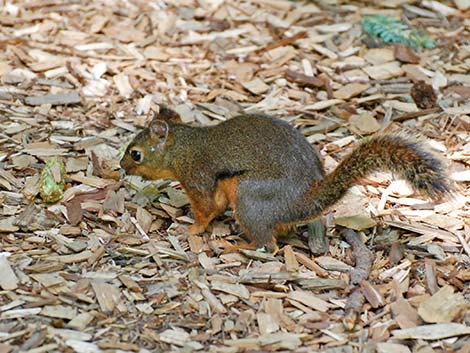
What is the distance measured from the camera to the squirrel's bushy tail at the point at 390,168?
17.0 feet

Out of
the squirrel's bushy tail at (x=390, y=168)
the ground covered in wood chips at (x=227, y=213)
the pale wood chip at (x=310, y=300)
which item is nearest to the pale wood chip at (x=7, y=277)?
the ground covered in wood chips at (x=227, y=213)

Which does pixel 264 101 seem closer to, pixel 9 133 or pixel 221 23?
pixel 221 23

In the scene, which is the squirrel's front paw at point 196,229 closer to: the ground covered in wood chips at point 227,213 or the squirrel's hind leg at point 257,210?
the ground covered in wood chips at point 227,213


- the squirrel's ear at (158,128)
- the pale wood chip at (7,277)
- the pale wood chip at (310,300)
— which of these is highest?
the squirrel's ear at (158,128)

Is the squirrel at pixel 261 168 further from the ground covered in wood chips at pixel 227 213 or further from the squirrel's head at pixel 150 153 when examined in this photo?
the ground covered in wood chips at pixel 227 213

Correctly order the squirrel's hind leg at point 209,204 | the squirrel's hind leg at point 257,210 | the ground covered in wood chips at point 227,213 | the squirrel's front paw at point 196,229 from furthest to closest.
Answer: the squirrel's front paw at point 196,229 < the squirrel's hind leg at point 209,204 < the squirrel's hind leg at point 257,210 < the ground covered in wood chips at point 227,213

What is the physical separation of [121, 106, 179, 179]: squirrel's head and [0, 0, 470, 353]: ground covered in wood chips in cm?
24

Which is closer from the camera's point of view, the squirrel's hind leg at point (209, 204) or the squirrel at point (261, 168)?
the squirrel at point (261, 168)

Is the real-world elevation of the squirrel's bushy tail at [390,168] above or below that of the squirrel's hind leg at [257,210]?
above

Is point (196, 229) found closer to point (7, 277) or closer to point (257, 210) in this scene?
point (257, 210)

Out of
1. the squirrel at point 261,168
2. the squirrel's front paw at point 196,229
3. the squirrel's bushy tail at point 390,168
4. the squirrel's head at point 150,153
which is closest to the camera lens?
the squirrel's bushy tail at point 390,168

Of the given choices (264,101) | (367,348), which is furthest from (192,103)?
(367,348)

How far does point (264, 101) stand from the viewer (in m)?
7.66

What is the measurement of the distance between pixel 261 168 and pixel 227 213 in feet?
2.78
